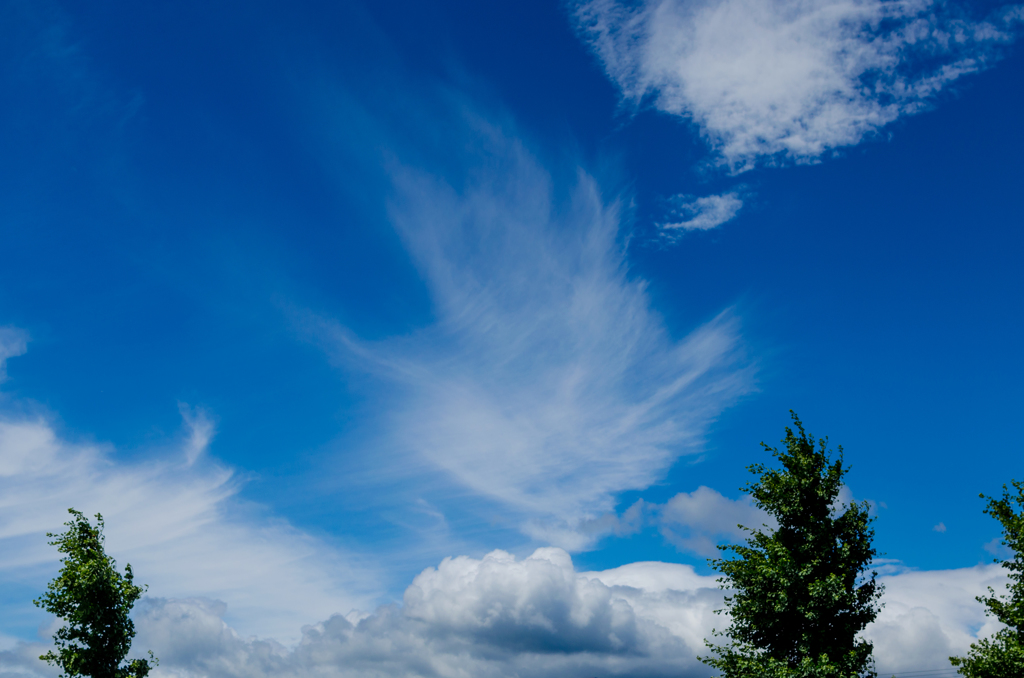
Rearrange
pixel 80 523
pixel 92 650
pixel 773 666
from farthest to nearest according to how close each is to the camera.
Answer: pixel 80 523 → pixel 92 650 → pixel 773 666

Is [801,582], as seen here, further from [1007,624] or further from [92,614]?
[92,614]

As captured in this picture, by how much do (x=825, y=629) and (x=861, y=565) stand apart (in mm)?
3532

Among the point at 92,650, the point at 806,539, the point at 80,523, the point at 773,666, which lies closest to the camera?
the point at 773,666

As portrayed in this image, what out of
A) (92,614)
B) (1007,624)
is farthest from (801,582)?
(92,614)

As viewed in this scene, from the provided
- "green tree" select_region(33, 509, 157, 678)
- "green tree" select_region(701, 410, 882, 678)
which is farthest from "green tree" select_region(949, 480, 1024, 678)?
"green tree" select_region(33, 509, 157, 678)

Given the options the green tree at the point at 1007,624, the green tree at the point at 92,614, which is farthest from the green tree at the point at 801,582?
the green tree at the point at 92,614

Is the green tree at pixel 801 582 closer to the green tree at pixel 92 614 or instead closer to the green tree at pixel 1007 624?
the green tree at pixel 1007 624

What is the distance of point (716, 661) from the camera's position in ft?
105

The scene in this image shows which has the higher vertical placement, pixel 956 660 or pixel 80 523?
pixel 80 523

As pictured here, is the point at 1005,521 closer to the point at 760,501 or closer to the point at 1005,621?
Result: the point at 1005,621

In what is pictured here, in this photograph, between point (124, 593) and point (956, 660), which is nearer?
point (956, 660)

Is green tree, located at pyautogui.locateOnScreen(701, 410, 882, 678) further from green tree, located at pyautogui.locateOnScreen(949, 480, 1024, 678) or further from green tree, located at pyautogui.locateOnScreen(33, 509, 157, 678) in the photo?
green tree, located at pyautogui.locateOnScreen(33, 509, 157, 678)

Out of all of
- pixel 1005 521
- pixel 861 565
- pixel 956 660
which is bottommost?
pixel 956 660

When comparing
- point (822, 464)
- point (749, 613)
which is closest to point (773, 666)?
point (749, 613)
